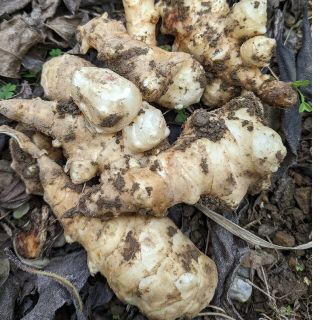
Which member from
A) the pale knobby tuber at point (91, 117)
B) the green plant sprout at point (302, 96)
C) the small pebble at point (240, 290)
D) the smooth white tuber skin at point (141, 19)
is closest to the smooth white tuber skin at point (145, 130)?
the pale knobby tuber at point (91, 117)

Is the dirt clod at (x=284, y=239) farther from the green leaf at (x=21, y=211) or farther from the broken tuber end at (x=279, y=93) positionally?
the green leaf at (x=21, y=211)

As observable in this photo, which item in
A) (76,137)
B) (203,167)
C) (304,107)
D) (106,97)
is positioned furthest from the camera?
(304,107)

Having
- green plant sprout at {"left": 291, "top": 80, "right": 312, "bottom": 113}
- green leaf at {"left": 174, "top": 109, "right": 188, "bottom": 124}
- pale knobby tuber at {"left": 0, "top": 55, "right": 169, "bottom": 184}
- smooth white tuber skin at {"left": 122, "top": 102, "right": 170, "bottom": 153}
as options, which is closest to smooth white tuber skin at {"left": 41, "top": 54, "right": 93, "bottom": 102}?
pale knobby tuber at {"left": 0, "top": 55, "right": 169, "bottom": 184}

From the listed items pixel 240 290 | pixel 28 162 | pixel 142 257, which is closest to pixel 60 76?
pixel 28 162

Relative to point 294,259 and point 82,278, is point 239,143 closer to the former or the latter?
point 294,259

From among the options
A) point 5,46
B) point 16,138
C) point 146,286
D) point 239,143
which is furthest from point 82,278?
point 5,46

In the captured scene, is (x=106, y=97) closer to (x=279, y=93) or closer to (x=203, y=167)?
(x=203, y=167)
